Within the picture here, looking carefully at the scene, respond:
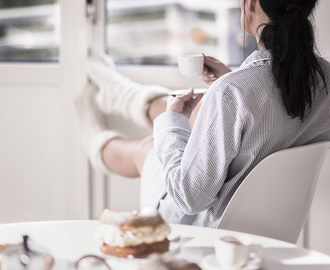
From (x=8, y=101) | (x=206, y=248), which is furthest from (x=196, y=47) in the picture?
(x=206, y=248)

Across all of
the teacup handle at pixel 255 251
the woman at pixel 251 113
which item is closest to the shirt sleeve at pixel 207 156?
the woman at pixel 251 113

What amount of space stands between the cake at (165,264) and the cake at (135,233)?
0.04 meters

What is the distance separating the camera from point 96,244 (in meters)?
0.62

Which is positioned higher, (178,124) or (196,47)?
(196,47)

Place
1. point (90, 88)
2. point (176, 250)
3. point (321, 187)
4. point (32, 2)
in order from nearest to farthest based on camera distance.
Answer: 1. point (176, 250)
2. point (321, 187)
3. point (90, 88)
4. point (32, 2)

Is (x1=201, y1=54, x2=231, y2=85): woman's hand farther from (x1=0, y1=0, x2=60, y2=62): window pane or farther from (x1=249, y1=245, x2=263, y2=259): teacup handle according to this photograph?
(x1=0, y1=0, x2=60, y2=62): window pane

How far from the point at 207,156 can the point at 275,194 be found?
17 centimetres

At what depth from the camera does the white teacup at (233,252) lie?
20.3 inches

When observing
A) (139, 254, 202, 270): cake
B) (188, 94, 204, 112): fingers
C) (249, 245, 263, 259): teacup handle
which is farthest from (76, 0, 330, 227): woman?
(139, 254, 202, 270): cake

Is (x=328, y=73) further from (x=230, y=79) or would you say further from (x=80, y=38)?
(x=80, y=38)

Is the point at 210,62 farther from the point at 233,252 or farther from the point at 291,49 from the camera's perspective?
the point at 233,252

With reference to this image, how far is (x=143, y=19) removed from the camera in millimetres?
1911

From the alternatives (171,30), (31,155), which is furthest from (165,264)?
(31,155)

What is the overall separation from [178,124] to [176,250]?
416 millimetres
